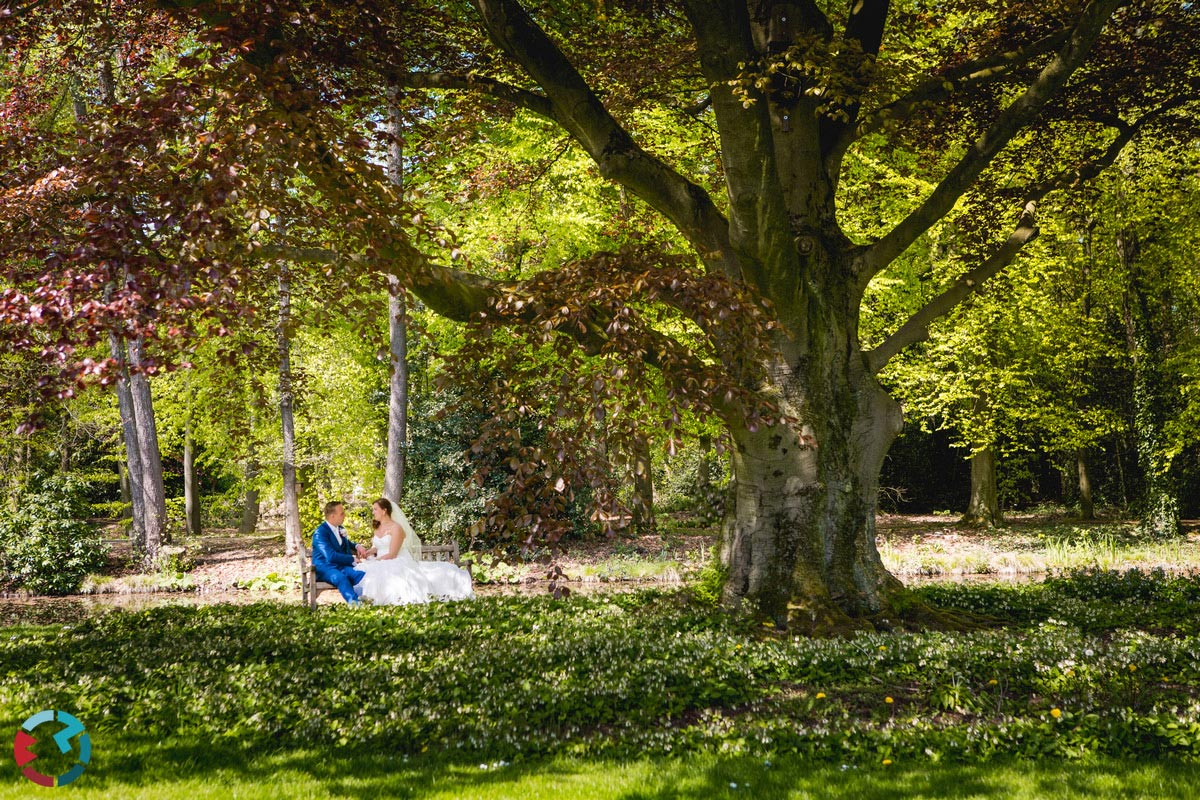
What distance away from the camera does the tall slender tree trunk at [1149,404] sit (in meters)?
20.0

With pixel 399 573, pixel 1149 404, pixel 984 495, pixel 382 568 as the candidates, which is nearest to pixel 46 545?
pixel 382 568

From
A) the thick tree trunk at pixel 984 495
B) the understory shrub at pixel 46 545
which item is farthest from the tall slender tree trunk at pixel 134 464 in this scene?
the thick tree trunk at pixel 984 495

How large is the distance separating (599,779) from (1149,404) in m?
20.9

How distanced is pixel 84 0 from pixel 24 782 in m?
6.59

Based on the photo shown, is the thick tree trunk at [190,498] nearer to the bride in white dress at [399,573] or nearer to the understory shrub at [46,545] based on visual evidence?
the understory shrub at [46,545]

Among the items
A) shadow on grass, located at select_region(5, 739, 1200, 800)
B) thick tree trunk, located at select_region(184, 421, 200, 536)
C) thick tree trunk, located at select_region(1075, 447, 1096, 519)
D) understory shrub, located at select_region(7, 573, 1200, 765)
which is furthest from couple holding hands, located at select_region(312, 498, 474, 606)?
thick tree trunk, located at select_region(1075, 447, 1096, 519)

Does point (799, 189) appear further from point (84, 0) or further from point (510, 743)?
point (84, 0)

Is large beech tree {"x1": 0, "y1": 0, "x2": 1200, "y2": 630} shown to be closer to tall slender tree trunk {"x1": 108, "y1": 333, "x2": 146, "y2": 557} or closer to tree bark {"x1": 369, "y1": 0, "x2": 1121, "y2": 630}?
tree bark {"x1": 369, "y1": 0, "x2": 1121, "y2": 630}

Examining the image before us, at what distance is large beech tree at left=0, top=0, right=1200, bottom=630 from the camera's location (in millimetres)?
5238

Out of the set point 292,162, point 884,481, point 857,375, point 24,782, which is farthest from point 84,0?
point 884,481

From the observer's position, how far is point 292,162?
16.5 ft

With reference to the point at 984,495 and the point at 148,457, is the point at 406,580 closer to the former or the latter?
the point at 148,457

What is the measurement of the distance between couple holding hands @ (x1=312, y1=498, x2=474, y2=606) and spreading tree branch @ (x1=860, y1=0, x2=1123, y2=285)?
7.79 metres

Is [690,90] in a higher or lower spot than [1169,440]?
higher
